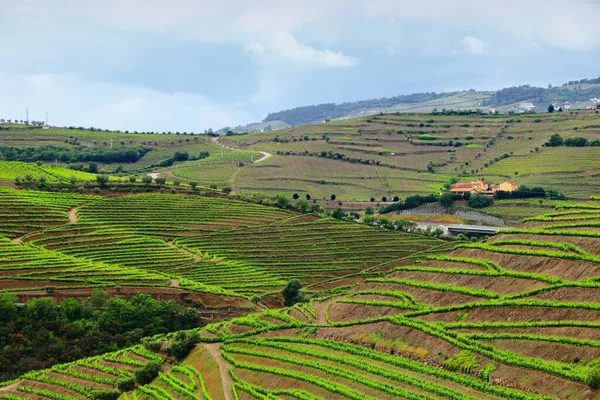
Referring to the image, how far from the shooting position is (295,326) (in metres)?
57.5

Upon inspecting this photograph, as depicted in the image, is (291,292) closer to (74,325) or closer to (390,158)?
(74,325)

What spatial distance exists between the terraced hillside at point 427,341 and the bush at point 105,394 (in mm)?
573

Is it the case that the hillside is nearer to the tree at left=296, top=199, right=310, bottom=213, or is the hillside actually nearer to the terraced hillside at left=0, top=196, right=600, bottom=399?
the tree at left=296, top=199, right=310, bottom=213

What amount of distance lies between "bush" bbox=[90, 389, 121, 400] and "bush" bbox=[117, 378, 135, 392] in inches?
15.3

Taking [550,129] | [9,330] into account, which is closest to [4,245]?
[9,330]

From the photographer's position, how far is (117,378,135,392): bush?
56375mm

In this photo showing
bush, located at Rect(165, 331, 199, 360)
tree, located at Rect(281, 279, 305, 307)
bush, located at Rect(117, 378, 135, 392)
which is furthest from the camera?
tree, located at Rect(281, 279, 305, 307)

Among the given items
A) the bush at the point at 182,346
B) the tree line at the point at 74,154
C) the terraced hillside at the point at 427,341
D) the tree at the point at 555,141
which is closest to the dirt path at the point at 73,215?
the terraced hillside at the point at 427,341

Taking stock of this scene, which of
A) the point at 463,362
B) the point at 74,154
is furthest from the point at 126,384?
the point at 74,154

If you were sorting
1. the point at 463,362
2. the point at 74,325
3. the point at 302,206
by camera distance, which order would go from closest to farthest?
the point at 463,362, the point at 74,325, the point at 302,206

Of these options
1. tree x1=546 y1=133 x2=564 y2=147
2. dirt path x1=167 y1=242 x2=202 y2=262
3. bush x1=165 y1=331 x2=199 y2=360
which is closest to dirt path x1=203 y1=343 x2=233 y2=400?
bush x1=165 y1=331 x2=199 y2=360

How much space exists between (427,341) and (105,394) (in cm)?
1995

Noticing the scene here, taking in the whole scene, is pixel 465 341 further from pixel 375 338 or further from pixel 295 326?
pixel 295 326

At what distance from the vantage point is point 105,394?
183ft
